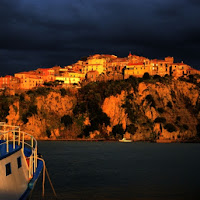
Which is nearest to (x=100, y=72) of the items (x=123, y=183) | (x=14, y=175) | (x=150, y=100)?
(x=150, y=100)

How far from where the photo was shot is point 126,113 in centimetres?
9431

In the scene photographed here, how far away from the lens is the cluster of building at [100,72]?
111m

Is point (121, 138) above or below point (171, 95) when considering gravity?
below

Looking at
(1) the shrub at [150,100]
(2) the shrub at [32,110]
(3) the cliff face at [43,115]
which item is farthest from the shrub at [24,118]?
(1) the shrub at [150,100]

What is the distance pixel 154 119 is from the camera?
304 ft

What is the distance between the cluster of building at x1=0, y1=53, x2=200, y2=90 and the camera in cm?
11112

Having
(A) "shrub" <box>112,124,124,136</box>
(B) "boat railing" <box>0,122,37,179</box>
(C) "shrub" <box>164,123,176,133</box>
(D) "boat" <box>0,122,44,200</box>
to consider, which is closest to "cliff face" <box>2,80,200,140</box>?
(C) "shrub" <box>164,123,176,133</box>

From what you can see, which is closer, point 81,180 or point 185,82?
point 81,180

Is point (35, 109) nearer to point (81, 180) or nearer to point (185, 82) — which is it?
point (185, 82)

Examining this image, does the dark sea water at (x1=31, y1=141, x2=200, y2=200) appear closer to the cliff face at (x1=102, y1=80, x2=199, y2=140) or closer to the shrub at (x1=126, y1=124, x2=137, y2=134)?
the shrub at (x1=126, y1=124, x2=137, y2=134)

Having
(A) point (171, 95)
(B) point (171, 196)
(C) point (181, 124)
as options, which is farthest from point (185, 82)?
(B) point (171, 196)

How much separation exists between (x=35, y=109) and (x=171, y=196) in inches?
2889

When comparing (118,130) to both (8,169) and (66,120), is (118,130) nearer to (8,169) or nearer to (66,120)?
(66,120)

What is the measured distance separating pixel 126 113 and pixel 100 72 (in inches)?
1396
